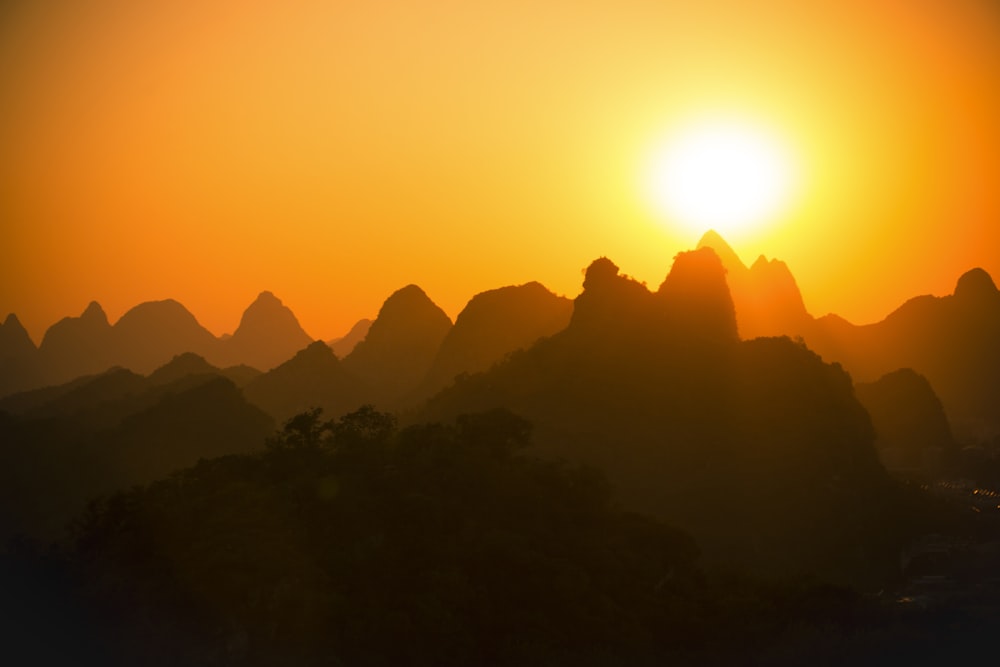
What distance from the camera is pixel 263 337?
7067 inches

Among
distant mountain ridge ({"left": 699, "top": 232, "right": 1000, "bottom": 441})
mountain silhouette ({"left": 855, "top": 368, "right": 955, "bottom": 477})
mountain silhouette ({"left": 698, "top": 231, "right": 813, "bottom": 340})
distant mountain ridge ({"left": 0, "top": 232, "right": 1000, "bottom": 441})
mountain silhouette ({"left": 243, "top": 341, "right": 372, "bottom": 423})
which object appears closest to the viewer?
mountain silhouette ({"left": 855, "top": 368, "right": 955, "bottom": 477})

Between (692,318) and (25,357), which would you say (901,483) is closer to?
(692,318)

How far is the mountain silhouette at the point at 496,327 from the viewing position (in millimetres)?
78375

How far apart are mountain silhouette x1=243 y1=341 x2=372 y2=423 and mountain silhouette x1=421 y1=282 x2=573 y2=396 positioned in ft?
24.4

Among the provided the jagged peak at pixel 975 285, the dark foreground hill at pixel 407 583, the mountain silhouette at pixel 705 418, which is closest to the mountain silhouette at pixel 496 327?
the mountain silhouette at pixel 705 418

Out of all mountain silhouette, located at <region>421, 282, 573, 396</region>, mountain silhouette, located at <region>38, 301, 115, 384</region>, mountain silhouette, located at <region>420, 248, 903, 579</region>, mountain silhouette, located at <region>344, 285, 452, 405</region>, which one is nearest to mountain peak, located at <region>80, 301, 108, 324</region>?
mountain silhouette, located at <region>38, 301, 115, 384</region>

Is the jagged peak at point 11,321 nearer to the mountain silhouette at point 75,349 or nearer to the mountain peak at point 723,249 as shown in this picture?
the mountain silhouette at point 75,349

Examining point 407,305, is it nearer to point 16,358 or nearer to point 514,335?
point 514,335

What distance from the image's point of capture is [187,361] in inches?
3755

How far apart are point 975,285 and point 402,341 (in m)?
63.4

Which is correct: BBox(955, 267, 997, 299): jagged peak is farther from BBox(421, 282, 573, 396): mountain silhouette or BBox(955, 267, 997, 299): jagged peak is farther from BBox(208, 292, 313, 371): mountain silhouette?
BBox(208, 292, 313, 371): mountain silhouette

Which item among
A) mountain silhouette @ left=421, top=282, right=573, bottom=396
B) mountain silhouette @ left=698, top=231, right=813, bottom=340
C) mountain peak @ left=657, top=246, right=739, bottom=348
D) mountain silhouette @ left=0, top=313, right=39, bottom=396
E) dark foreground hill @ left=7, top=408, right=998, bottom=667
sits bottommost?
dark foreground hill @ left=7, top=408, right=998, bottom=667

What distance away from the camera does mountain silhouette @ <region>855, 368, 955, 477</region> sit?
78250mm

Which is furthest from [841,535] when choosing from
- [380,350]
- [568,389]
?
[380,350]
